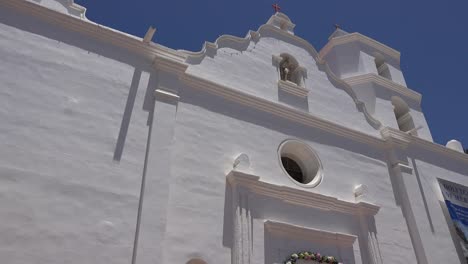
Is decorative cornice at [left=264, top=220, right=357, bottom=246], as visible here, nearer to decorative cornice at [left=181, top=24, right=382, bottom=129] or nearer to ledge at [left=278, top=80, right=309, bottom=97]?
ledge at [left=278, top=80, right=309, bottom=97]

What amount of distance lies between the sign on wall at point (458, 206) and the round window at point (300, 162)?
421cm

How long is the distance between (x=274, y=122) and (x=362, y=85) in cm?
527

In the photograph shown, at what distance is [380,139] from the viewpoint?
11930 mm

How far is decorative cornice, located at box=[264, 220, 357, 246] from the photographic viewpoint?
28.8 feet

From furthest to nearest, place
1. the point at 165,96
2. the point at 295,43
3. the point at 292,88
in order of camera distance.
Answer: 1. the point at 295,43
2. the point at 292,88
3. the point at 165,96

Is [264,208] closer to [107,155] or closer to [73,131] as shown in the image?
[107,155]

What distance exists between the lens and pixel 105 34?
891 centimetres

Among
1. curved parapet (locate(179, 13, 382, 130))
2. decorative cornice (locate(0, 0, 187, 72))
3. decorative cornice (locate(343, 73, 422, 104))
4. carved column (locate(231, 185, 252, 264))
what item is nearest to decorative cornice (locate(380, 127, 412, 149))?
curved parapet (locate(179, 13, 382, 130))

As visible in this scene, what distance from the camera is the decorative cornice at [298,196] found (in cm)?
870

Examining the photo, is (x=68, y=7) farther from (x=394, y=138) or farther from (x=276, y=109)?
(x=394, y=138)

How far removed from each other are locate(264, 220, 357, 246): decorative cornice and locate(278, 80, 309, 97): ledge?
3.67m

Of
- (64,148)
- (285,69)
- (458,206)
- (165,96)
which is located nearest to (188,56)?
(165,96)

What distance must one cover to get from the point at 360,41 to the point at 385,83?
1.92 metres

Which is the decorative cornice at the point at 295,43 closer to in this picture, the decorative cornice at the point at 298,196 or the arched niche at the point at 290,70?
the arched niche at the point at 290,70
